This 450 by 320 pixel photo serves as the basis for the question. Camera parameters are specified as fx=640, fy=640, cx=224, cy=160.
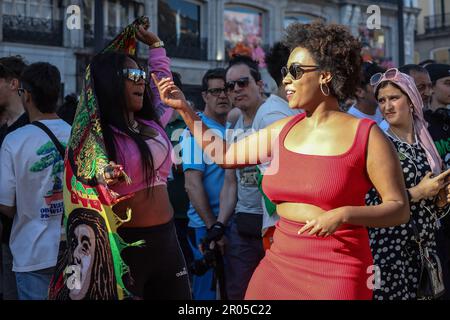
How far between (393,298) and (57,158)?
2235mm

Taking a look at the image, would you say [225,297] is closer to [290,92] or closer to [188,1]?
[290,92]

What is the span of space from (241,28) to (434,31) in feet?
50.8

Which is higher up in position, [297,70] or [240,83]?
[240,83]

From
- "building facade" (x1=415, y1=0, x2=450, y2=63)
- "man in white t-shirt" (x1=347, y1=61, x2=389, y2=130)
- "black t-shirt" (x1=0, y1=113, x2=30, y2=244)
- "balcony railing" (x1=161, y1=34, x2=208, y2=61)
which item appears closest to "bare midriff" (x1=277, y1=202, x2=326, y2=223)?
"black t-shirt" (x1=0, y1=113, x2=30, y2=244)

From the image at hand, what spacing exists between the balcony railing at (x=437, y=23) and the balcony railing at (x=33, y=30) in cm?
2323

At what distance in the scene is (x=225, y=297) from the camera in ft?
16.6

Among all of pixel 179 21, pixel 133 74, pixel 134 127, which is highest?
pixel 179 21

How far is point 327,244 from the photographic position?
2688 mm

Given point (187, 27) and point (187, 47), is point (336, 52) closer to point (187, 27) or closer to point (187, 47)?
point (187, 47)

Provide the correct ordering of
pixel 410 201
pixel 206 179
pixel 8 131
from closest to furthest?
pixel 410 201, pixel 8 131, pixel 206 179

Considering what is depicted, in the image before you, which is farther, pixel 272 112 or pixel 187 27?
pixel 187 27

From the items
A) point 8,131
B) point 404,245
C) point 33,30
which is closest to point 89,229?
point 8,131
